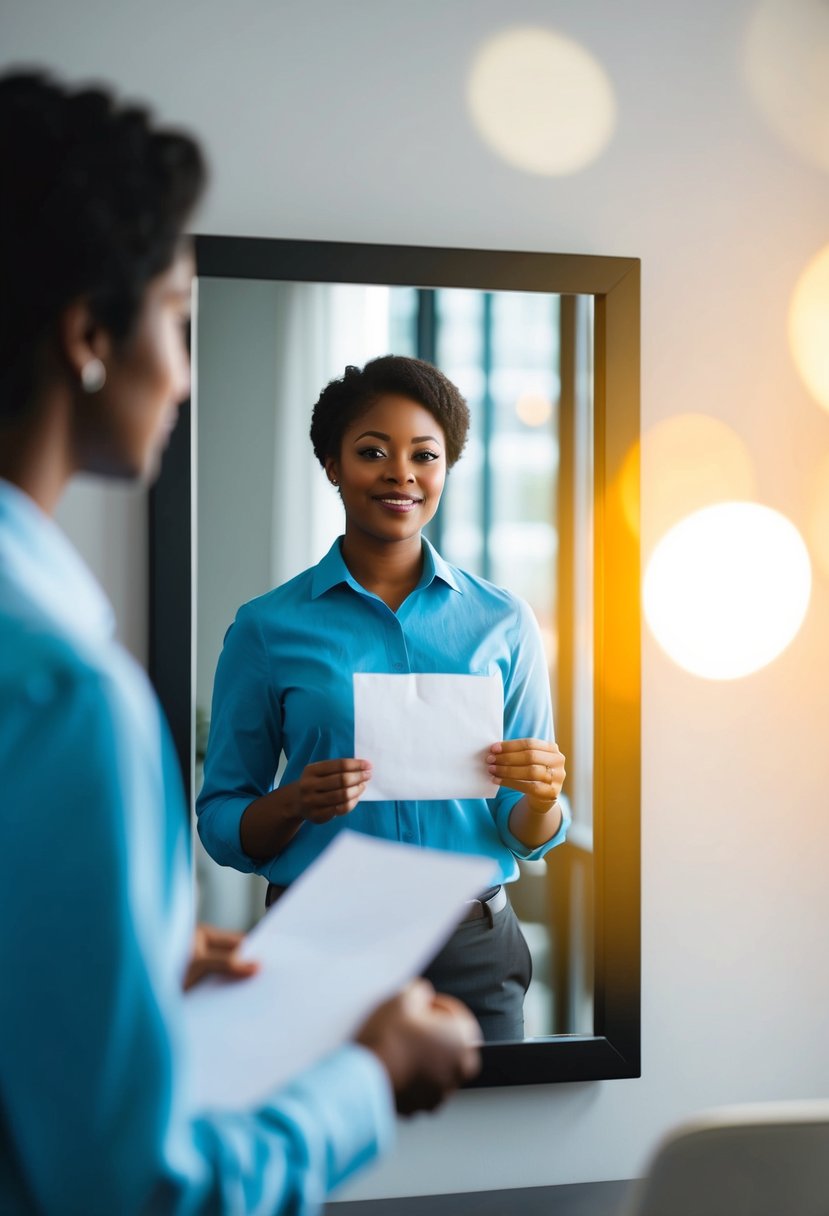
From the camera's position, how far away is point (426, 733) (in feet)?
5.15

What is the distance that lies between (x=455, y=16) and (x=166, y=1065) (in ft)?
5.84

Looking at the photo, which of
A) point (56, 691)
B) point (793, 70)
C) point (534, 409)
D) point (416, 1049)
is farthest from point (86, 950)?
point (793, 70)

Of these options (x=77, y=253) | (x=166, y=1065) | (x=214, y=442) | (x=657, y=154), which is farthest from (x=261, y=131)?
(x=166, y=1065)

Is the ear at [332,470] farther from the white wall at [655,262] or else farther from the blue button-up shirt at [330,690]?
the white wall at [655,262]

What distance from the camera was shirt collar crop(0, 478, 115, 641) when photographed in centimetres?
58

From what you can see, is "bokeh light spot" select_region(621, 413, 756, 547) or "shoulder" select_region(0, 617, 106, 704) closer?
"shoulder" select_region(0, 617, 106, 704)

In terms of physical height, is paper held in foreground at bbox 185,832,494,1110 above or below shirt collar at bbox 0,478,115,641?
below

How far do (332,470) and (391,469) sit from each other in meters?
0.11

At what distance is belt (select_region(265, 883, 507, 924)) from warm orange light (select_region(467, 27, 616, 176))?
120 centimetres

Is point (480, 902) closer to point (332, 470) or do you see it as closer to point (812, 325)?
point (332, 470)

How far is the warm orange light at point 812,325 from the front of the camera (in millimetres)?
1946

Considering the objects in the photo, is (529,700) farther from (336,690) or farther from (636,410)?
(636,410)

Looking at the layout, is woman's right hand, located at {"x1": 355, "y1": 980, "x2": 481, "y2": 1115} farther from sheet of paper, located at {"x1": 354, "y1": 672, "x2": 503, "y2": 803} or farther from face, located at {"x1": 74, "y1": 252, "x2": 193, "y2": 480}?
sheet of paper, located at {"x1": 354, "y1": 672, "x2": 503, "y2": 803}

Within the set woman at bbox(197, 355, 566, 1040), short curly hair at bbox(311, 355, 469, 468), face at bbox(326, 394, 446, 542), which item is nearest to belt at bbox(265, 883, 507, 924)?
woman at bbox(197, 355, 566, 1040)
